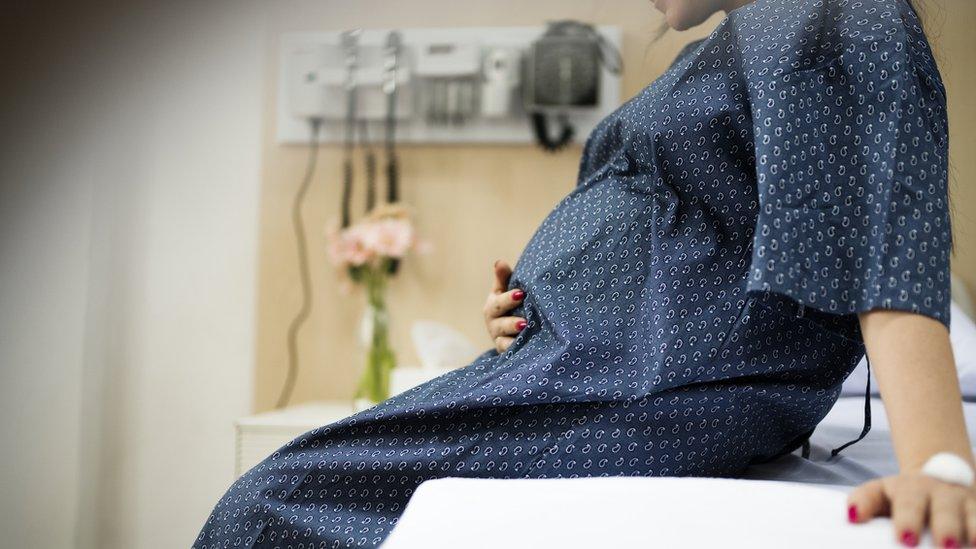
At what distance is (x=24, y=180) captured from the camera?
1.67m

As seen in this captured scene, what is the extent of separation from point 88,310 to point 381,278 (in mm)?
680

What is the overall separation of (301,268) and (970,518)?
1.70m

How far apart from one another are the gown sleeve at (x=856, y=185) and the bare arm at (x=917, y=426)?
15 millimetres

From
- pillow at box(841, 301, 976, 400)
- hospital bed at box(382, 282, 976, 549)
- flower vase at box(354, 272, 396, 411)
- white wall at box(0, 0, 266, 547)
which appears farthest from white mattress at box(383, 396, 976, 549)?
white wall at box(0, 0, 266, 547)

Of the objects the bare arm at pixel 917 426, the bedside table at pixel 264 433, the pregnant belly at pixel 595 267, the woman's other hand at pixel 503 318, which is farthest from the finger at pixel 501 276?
the bedside table at pixel 264 433

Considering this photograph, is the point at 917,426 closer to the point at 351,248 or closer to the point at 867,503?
the point at 867,503

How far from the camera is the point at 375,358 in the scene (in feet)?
5.87

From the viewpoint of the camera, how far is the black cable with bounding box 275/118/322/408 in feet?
6.31

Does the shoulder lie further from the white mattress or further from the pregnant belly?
the white mattress

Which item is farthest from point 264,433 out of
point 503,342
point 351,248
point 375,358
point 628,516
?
point 628,516

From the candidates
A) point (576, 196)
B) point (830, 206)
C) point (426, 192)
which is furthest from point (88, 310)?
point (830, 206)

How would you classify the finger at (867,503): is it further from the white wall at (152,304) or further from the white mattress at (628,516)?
the white wall at (152,304)

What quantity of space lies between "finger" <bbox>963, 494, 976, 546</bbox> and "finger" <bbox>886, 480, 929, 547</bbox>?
0.06 feet

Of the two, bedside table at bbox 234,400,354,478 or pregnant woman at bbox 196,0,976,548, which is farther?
bedside table at bbox 234,400,354,478
